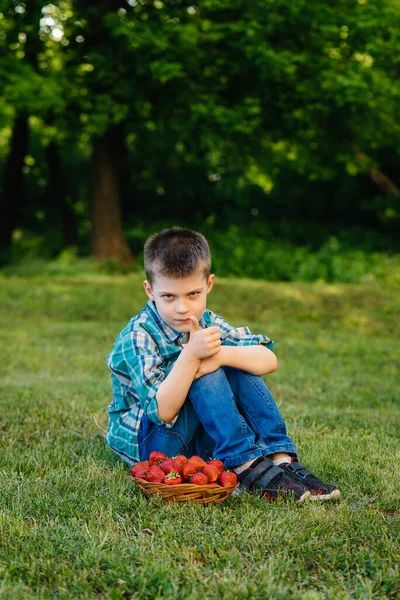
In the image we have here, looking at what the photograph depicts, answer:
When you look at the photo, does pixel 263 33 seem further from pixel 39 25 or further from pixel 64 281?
pixel 64 281

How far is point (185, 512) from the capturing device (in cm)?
322

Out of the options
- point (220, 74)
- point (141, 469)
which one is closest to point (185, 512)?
point (141, 469)

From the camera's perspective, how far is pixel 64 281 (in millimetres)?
13250

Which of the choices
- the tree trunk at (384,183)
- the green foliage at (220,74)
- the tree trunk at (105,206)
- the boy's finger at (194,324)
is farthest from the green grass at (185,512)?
the tree trunk at (384,183)

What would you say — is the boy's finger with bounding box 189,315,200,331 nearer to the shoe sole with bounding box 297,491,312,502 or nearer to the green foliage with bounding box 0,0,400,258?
the shoe sole with bounding box 297,491,312,502

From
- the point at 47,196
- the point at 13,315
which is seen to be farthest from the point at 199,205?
the point at 13,315

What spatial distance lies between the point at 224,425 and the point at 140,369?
18.8 inches

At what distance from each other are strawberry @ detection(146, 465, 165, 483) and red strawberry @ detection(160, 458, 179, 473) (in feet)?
0.07

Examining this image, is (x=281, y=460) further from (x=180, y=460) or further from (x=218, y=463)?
(x=180, y=460)

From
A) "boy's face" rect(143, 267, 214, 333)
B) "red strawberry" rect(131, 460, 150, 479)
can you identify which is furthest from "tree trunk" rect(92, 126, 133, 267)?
"red strawberry" rect(131, 460, 150, 479)

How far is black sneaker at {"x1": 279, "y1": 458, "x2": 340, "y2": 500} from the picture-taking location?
338 centimetres

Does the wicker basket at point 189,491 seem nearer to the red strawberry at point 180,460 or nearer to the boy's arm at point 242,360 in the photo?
the red strawberry at point 180,460

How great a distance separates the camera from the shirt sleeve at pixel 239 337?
12.5ft

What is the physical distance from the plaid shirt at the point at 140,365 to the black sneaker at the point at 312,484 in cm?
62
